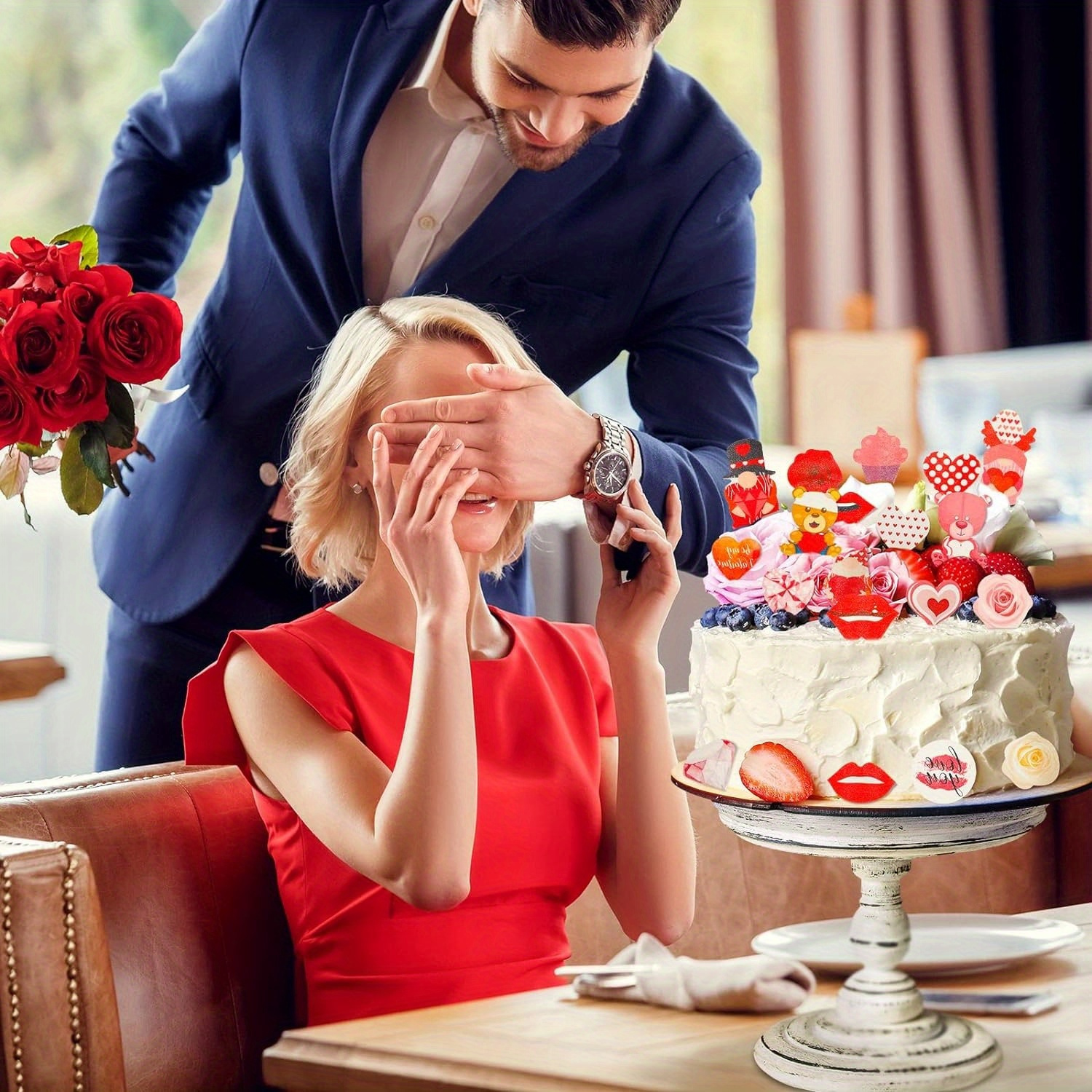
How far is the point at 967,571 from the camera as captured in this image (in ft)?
3.99

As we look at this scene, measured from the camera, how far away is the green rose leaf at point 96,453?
5.05ft

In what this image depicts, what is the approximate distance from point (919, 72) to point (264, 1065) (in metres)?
5.38

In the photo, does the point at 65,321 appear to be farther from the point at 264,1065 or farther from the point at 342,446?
the point at 264,1065

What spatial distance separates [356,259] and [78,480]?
1.47 ft

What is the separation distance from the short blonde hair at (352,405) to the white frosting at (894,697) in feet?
1.73

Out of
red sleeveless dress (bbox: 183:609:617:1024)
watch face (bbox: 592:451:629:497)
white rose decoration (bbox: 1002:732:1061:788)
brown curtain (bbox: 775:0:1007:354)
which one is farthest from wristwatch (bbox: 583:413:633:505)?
brown curtain (bbox: 775:0:1007:354)

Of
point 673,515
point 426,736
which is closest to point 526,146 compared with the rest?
point 673,515

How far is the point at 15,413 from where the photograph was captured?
1474mm

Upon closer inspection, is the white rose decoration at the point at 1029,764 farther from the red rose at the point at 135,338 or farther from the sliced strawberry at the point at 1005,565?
the red rose at the point at 135,338

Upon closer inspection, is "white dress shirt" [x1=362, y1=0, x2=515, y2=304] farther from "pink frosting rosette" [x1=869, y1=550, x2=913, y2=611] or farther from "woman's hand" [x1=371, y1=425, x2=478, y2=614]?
"pink frosting rosette" [x1=869, y1=550, x2=913, y2=611]

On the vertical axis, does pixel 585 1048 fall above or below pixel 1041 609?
below

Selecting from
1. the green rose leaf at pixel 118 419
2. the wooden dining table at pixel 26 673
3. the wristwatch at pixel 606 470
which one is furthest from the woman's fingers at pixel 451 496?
the wooden dining table at pixel 26 673

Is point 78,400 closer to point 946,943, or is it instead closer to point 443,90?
point 443,90

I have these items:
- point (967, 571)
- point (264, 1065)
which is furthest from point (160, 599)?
point (967, 571)
